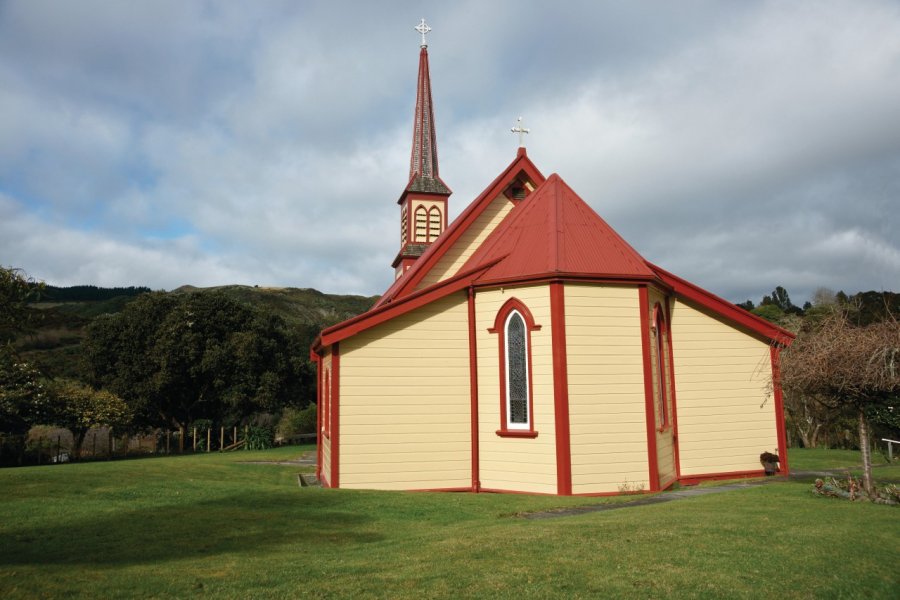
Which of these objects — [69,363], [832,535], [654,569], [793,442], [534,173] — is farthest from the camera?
[69,363]

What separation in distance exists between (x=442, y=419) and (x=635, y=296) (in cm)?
506

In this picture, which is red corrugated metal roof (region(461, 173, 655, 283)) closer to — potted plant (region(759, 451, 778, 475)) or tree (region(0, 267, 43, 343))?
potted plant (region(759, 451, 778, 475))

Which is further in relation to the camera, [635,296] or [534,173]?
[534,173]

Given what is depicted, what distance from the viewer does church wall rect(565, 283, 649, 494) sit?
43.3ft

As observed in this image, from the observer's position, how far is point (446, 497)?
12.6 meters

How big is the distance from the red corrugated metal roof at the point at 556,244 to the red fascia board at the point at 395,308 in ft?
1.66

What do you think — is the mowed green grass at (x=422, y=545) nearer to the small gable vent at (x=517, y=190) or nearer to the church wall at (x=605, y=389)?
the church wall at (x=605, y=389)

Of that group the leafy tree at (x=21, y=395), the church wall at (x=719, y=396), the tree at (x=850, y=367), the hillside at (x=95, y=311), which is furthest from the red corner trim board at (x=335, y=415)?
the leafy tree at (x=21, y=395)

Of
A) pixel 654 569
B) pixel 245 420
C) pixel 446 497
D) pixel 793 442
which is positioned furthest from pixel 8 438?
pixel 793 442

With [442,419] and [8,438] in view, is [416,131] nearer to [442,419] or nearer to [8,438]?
[442,419]

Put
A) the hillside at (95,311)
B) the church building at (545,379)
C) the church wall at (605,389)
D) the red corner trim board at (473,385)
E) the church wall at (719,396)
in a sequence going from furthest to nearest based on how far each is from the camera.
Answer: the hillside at (95,311) → the church wall at (719,396) → the red corner trim board at (473,385) → the church building at (545,379) → the church wall at (605,389)

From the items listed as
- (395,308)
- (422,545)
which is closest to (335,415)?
(395,308)

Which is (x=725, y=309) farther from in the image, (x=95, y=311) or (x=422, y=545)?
(x=95, y=311)

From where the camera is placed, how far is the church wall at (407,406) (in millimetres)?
13945
